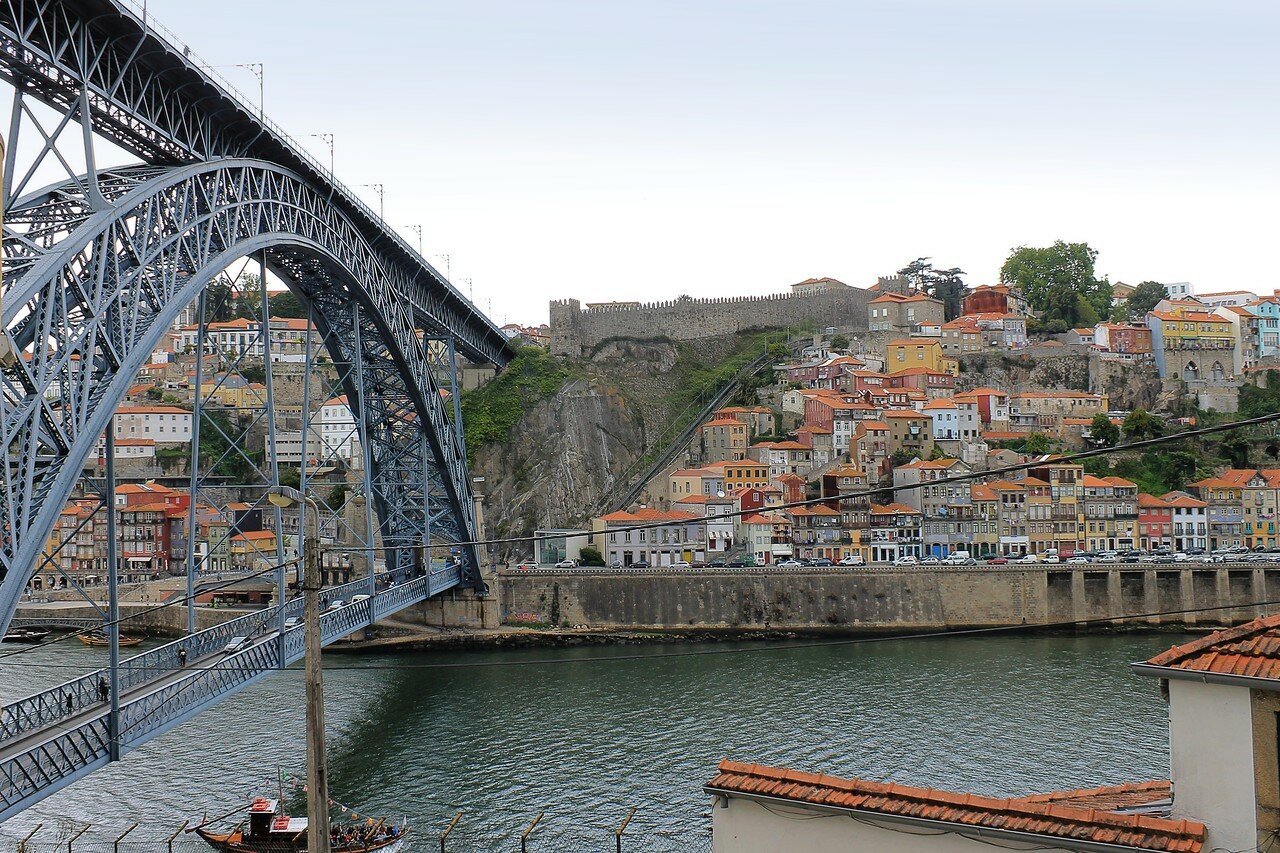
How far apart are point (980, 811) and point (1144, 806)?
52.1 inches

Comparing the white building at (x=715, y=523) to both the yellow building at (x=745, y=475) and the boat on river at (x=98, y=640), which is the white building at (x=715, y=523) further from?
the boat on river at (x=98, y=640)

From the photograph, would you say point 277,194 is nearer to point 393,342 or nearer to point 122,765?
point 393,342

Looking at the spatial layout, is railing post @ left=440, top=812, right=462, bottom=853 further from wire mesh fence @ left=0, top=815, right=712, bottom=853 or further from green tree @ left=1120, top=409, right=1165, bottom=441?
green tree @ left=1120, top=409, right=1165, bottom=441

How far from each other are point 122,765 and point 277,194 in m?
12.1

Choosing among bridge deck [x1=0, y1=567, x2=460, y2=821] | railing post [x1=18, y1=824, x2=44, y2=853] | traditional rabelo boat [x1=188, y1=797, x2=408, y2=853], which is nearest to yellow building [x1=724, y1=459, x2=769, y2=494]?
bridge deck [x1=0, y1=567, x2=460, y2=821]

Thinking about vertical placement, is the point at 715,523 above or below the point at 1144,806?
above

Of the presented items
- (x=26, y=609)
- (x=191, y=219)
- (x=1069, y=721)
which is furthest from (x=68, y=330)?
(x=26, y=609)

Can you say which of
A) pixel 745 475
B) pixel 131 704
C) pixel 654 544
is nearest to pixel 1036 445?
pixel 745 475

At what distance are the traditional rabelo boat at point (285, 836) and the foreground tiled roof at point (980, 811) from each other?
12.7 metres

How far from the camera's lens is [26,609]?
4603cm

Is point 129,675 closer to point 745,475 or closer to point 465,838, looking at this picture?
point 465,838

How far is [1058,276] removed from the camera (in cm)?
8469

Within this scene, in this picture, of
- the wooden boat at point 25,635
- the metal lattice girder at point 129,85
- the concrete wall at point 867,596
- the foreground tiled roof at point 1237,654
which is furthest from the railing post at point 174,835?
the wooden boat at point 25,635

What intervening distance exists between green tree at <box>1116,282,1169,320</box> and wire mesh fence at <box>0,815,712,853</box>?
71.6m
